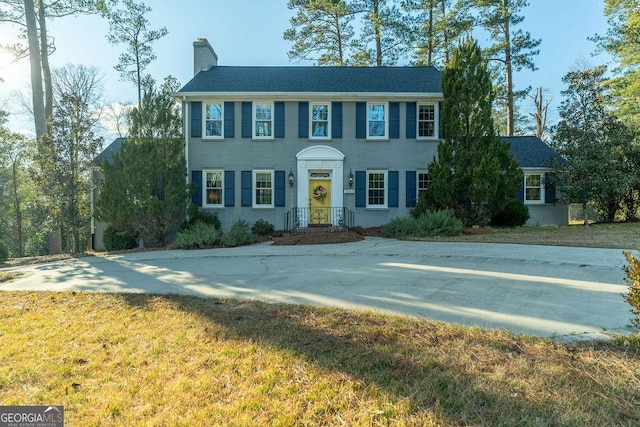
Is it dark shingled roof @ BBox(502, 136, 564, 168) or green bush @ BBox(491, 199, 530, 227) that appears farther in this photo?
dark shingled roof @ BBox(502, 136, 564, 168)

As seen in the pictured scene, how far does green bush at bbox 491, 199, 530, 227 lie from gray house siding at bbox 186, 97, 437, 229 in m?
3.73

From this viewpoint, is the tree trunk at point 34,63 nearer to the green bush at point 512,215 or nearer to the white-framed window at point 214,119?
the white-framed window at point 214,119

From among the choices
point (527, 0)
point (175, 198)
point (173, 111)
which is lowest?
point (175, 198)

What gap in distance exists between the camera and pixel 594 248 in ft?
30.1

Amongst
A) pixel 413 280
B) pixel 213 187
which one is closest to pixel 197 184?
pixel 213 187

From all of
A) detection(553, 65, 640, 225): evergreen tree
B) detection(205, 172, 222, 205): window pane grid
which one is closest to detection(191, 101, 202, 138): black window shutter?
detection(205, 172, 222, 205): window pane grid

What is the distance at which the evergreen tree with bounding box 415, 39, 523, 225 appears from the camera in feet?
43.7

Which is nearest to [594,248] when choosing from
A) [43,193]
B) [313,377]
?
[313,377]

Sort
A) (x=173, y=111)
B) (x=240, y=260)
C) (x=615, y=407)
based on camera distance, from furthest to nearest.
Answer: (x=173, y=111)
(x=240, y=260)
(x=615, y=407)

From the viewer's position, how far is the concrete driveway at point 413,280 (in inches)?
165

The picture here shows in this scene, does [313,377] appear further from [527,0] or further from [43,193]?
[527,0]

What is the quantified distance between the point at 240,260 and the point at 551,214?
15597 mm

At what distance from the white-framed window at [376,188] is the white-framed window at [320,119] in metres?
2.68

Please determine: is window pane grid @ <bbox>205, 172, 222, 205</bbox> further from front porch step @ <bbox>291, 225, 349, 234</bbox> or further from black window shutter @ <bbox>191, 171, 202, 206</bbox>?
front porch step @ <bbox>291, 225, 349, 234</bbox>
